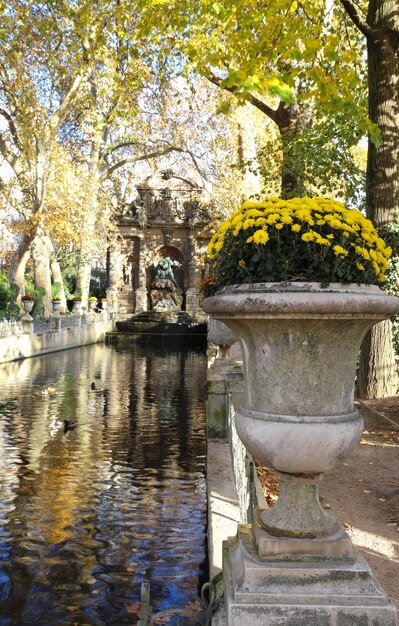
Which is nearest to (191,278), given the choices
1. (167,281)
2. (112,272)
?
(167,281)

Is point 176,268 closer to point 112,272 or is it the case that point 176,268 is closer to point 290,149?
point 112,272

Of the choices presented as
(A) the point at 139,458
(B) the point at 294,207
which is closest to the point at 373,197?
(A) the point at 139,458

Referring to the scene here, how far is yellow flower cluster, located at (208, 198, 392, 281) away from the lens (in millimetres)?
2535

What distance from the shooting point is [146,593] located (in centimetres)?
274

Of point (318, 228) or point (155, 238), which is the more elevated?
point (155, 238)

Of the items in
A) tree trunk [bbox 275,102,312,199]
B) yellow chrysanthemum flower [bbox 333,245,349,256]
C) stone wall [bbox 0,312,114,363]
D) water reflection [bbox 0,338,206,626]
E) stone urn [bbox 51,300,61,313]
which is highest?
tree trunk [bbox 275,102,312,199]

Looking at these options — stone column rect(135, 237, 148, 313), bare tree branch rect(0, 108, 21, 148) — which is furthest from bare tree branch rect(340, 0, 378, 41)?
stone column rect(135, 237, 148, 313)

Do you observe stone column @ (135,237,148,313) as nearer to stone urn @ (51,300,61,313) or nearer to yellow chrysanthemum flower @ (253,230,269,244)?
stone urn @ (51,300,61,313)

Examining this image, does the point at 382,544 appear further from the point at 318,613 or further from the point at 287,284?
the point at 287,284

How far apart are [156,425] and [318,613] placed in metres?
8.78

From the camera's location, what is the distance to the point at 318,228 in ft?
8.51

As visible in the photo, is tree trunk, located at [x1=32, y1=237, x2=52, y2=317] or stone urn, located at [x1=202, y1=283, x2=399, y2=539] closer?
stone urn, located at [x1=202, y1=283, x2=399, y2=539]

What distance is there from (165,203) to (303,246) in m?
44.1

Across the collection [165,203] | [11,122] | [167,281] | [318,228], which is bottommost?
[318,228]
